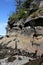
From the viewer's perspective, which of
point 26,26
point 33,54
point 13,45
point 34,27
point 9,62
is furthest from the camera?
point 26,26

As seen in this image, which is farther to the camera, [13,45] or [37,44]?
[13,45]

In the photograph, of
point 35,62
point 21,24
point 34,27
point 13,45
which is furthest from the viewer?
point 21,24

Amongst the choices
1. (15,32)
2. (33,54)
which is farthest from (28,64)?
(15,32)

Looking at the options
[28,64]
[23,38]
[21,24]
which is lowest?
[28,64]

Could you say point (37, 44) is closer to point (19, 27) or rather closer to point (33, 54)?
point (33, 54)

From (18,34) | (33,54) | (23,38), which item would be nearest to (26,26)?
(18,34)

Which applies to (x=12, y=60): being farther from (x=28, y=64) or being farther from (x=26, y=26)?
(x=26, y=26)

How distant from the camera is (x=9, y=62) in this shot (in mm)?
15039

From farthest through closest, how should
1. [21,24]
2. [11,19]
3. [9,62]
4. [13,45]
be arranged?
[11,19] → [21,24] → [13,45] → [9,62]

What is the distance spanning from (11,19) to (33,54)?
47.5 ft

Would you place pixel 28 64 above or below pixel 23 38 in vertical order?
below

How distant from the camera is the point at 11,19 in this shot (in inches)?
1250

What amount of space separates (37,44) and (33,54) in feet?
6.04

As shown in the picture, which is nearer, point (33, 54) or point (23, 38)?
point (33, 54)
